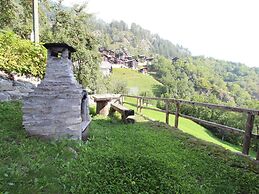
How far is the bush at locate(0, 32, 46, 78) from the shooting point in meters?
8.27

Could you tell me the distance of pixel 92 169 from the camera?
3.72 meters

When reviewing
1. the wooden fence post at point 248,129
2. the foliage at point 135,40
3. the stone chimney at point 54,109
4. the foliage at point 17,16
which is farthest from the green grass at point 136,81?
the foliage at point 135,40

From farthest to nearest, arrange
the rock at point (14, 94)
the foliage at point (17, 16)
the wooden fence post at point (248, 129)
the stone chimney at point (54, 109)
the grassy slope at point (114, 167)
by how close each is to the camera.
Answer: the foliage at point (17, 16) < the rock at point (14, 94) < the wooden fence post at point (248, 129) < the stone chimney at point (54, 109) < the grassy slope at point (114, 167)

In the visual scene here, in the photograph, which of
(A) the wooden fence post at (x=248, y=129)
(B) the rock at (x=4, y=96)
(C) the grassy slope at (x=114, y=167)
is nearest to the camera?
(C) the grassy slope at (x=114, y=167)

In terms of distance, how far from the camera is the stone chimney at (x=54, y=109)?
4.66 metres

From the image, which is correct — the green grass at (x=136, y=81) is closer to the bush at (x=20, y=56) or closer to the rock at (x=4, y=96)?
the bush at (x=20, y=56)

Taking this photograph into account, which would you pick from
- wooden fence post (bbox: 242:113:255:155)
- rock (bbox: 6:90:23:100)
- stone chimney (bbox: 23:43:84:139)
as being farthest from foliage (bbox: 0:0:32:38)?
wooden fence post (bbox: 242:113:255:155)

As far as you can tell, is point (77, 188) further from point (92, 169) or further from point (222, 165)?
point (222, 165)

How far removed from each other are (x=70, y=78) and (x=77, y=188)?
8.31ft

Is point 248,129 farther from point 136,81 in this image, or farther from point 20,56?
point 136,81

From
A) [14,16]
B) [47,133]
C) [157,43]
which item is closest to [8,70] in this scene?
[47,133]

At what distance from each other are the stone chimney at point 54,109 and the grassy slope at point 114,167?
27 cm

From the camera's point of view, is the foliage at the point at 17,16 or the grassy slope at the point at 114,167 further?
the foliage at the point at 17,16

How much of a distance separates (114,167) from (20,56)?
6.84 m
